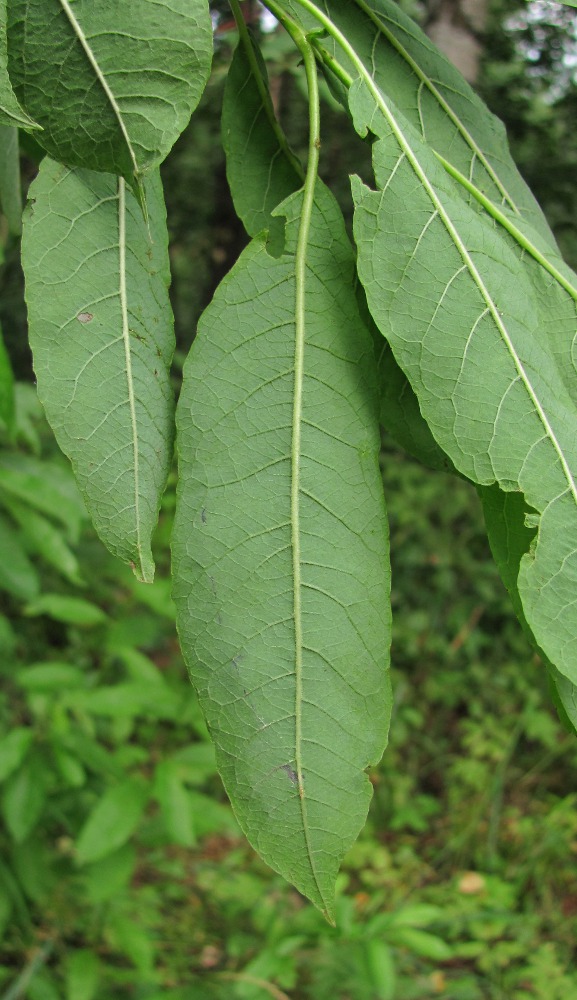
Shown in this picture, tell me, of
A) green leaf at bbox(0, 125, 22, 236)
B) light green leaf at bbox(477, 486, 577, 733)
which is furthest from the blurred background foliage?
light green leaf at bbox(477, 486, 577, 733)

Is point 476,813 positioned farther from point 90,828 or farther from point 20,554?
point 20,554

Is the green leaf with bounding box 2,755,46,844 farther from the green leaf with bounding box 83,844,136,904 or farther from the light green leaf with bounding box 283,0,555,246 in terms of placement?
the light green leaf with bounding box 283,0,555,246

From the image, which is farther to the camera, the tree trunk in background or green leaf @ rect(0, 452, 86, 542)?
the tree trunk in background

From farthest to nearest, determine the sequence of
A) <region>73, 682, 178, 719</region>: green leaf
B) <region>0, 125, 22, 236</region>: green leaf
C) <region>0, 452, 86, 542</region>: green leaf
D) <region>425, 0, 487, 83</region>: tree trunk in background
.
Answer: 1. <region>425, 0, 487, 83</region>: tree trunk in background
2. <region>73, 682, 178, 719</region>: green leaf
3. <region>0, 452, 86, 542</region>: green leaf
4. <region>0, 125, 22, 236</region>: green leaf

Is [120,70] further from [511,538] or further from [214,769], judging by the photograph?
[214,769]

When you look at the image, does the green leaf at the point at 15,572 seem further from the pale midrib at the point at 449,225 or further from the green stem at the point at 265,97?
the pale midrib at the point at 449,225

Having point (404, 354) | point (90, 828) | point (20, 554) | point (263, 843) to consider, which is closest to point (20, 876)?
point (90, 828)
